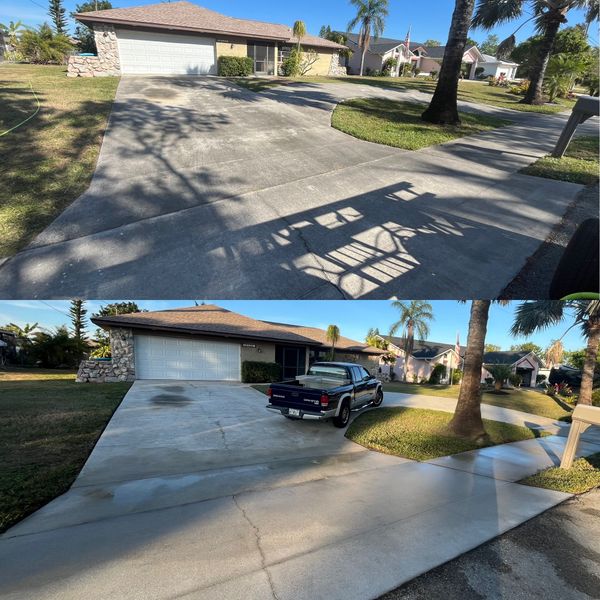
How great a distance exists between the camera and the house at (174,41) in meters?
20.8

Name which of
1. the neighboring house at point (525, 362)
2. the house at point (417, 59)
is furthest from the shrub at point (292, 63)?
the neighboring house at point (525, 362)

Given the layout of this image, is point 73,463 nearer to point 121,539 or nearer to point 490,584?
point 121,539

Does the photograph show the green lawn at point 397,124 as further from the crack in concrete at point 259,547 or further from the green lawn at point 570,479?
the crack in concrete at point 259,547

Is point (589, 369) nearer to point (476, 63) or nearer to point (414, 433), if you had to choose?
point (414, 433)

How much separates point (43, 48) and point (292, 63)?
19.2 metres

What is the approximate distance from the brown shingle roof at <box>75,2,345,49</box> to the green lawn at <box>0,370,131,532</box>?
69.1 ft

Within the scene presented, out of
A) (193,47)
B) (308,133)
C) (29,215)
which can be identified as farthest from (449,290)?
(193,47)

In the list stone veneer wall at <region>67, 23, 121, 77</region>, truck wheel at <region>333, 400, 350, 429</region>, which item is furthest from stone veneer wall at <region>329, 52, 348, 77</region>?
truck wheel at <region>333, 400, 350, 429</region>

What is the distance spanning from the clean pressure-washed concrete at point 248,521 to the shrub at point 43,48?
3376 cm

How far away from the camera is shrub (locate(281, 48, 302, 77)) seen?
2644cm

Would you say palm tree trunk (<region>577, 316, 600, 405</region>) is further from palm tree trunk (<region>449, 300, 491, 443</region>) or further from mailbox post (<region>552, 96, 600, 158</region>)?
mailbox post (<region>552, 96, 600, 158</region>)

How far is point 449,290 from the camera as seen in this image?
18.0 feet

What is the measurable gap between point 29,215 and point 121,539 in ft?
18.8

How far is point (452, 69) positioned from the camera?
44.9 ft
